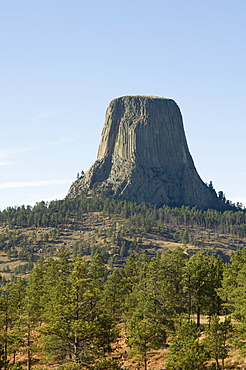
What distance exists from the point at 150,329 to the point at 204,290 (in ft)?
55.1

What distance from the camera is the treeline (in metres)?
45.7

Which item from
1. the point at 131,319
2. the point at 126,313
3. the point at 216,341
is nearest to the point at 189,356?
the point at 216,341

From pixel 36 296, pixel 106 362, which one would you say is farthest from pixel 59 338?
pixel 36 296

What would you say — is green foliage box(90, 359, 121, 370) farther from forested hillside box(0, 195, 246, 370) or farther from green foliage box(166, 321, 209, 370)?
green foliage box(166, 321, 209, 370)

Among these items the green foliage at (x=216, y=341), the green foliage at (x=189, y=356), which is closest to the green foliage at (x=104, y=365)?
the green foliage at (x=189, y=356)

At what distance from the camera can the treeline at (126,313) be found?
4569cm

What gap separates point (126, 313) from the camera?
71.4 meters

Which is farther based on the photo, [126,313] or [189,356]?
[126,313]

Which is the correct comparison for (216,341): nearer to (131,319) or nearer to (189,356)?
(189,356)

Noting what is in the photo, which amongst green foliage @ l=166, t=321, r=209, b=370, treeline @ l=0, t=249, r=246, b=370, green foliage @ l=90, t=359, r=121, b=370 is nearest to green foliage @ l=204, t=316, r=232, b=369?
treeline @ l=0, t=249, r=246, b=370

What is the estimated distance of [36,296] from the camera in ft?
227

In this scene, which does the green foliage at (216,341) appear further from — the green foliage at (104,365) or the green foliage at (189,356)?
the green foliage at (104,365)

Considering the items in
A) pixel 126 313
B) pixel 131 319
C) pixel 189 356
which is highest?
pixel 189 356

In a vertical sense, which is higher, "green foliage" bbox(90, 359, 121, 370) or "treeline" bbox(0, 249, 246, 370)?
"treeline" bbox(0, 249, 246, 370)
